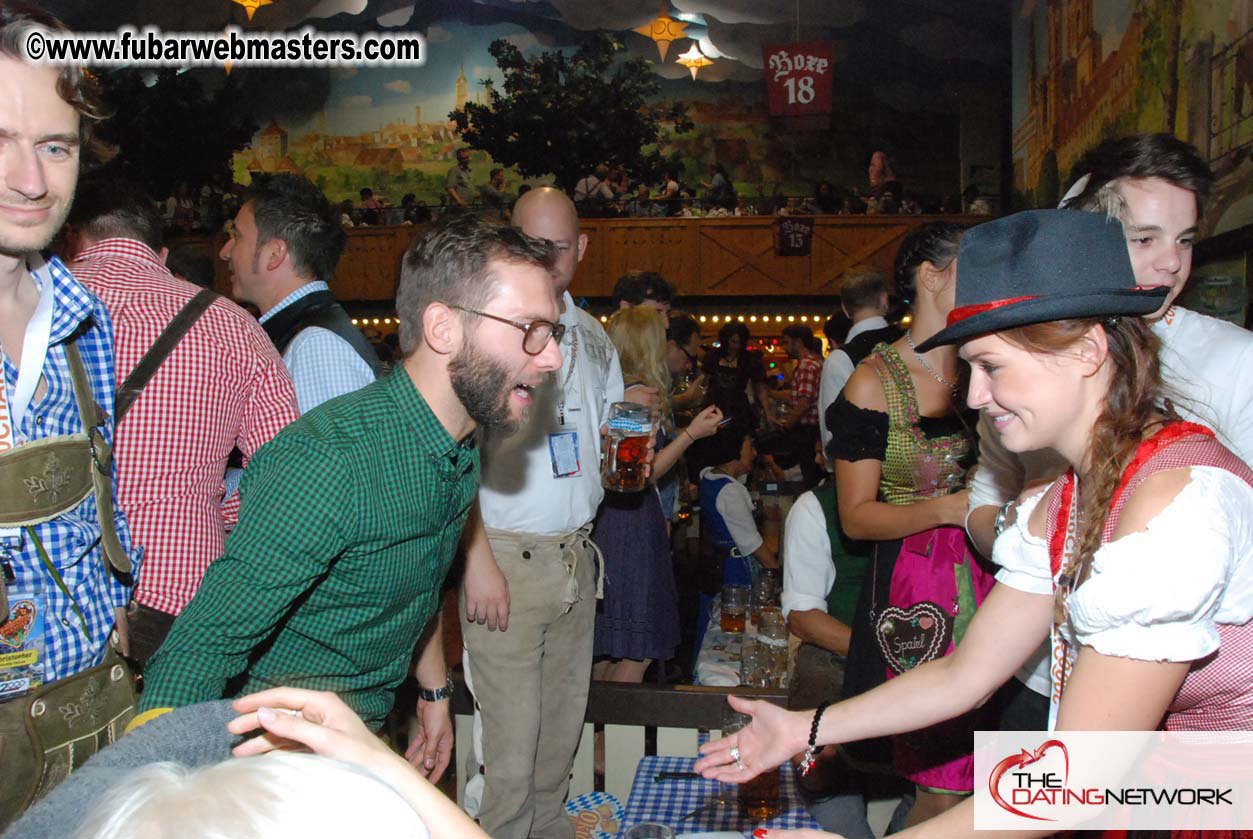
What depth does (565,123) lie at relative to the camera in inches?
720

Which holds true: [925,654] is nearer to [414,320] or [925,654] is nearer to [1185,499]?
[1185,499]

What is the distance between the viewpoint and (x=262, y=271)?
9.57 feet

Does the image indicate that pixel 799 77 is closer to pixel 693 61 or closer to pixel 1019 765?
pixel 693 61

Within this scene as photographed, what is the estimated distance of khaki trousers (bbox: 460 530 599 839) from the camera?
2719 millimetres

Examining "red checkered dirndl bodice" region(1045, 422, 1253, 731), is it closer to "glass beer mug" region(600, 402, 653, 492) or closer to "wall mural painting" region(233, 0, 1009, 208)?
"glass beer mug" region(600, 402, 653, 492)

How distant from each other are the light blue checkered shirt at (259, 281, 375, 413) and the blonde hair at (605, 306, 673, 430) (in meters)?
1.56

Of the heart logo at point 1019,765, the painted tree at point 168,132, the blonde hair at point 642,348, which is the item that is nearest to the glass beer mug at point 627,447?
the blonde hair at point 642,348

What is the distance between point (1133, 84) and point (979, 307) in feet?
35.1

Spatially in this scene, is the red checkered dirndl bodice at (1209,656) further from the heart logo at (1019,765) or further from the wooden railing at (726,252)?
the wooden railing at (726,252)

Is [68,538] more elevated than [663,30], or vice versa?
[663,30]

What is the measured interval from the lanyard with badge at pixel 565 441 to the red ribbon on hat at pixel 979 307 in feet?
5.63

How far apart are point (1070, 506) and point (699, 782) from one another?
1.27m

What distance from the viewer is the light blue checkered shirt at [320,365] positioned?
2.75m

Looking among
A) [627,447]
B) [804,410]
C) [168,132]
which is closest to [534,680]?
[627,447]
